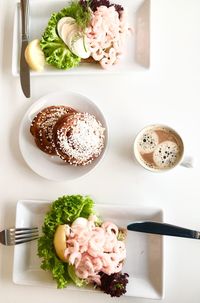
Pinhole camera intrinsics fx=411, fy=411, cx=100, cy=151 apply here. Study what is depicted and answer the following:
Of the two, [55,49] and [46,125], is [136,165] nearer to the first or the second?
[46,125]

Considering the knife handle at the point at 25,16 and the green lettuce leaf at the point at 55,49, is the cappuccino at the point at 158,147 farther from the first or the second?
the knife handle at the point at 25,16

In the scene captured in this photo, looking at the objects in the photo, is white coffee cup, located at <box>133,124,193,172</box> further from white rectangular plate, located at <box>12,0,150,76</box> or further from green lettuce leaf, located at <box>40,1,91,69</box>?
green lettuce leaf, located at <box>40,1,91,69</box>

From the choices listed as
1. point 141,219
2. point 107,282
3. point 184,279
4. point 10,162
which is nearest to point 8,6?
point 10,162

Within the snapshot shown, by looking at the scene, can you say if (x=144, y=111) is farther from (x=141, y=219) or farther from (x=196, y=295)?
(x=196, y=295)

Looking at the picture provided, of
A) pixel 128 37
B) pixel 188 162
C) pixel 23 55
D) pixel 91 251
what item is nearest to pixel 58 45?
pixel 23 55

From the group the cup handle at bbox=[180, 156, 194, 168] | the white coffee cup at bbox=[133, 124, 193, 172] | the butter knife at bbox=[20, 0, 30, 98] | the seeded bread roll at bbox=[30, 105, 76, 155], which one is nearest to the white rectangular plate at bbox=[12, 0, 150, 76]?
the butter knife at bbox=[20, 0, 30, 98]
